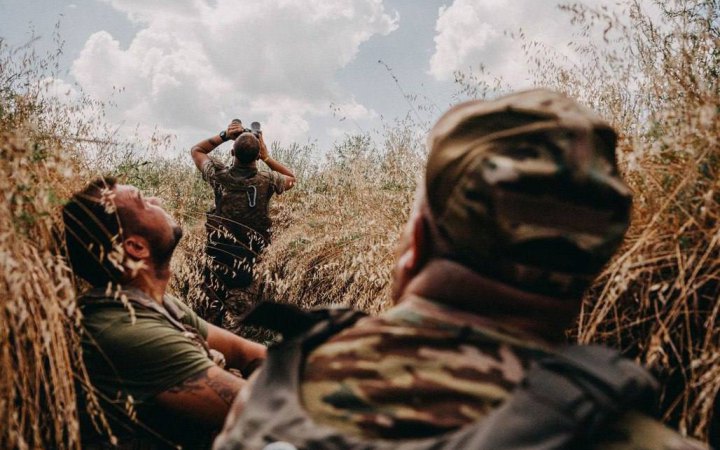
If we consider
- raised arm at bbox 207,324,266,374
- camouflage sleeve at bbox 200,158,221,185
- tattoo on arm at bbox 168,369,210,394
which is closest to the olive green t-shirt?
tattoo on arm at bbox 168,369,210,394

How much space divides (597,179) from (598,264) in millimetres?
121

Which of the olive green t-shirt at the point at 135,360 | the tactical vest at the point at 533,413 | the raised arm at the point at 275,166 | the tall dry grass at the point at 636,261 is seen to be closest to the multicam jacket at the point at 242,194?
the raised arm at the point at 275,166

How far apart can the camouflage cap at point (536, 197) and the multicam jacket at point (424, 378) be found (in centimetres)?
9

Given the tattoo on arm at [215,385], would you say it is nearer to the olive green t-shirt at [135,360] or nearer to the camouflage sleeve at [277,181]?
the olive green t-shirt at [135,360]

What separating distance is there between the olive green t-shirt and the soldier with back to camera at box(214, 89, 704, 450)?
99cm

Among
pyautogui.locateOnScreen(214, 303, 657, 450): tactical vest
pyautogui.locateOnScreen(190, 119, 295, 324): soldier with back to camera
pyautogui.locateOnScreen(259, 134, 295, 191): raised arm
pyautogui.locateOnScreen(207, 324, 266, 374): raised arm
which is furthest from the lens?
pyautogui.locateOnScreen(259, 134, 295, 191): raised arm

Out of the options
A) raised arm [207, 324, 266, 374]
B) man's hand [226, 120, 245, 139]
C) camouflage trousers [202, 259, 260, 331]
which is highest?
man's hand [226, 120, 245, 139]

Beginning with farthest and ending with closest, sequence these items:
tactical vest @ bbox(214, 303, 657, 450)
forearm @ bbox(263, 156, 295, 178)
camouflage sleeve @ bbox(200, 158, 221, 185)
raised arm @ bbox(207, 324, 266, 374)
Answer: forearm @ bbox(263, 156, 295, 178) < camouflage sleeve @ bbox(200, 158, 221, 185) < raised arm @ bbox(207, 324, 266, 374) < tactical vest @ bbox(214, 303, 657, 450)

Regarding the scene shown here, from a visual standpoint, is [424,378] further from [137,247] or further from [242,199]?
[242,199]

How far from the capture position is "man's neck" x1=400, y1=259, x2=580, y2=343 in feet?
2.52

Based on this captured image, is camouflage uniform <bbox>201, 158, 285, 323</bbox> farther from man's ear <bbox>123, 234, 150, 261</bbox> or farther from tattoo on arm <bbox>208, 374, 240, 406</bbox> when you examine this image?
tattoo on arm <bbox>208, 374, 240, 406</bbox>

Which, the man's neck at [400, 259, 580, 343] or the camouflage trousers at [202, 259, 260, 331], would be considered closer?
the man's neck at [400, 259, 580, 343]

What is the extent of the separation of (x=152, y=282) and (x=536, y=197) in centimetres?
177

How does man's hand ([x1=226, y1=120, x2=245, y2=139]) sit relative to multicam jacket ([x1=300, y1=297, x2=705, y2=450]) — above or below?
above
